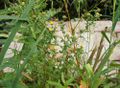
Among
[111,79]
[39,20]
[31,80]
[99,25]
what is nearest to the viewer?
[39,20]

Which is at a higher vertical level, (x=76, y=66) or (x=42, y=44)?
(x=42, y=44)

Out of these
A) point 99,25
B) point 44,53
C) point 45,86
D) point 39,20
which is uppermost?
point 39,20

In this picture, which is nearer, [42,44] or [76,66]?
[42,44]

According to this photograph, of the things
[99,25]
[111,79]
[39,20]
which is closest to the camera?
[39,20]

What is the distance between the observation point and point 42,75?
7.43 ft

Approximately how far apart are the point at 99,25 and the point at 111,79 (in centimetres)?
179

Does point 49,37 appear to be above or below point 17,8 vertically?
below

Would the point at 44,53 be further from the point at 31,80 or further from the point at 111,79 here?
the point at 111,79

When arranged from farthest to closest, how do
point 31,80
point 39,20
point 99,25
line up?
point 99,25 < point 31,80 < point 39,20

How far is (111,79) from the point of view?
100 inches

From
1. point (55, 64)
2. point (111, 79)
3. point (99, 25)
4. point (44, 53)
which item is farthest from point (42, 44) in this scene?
point (99, 25)

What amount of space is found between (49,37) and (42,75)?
0.77 feet

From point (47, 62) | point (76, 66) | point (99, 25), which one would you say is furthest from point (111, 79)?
point (99, 25)

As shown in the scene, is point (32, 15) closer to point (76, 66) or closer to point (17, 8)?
point (17, 8)
